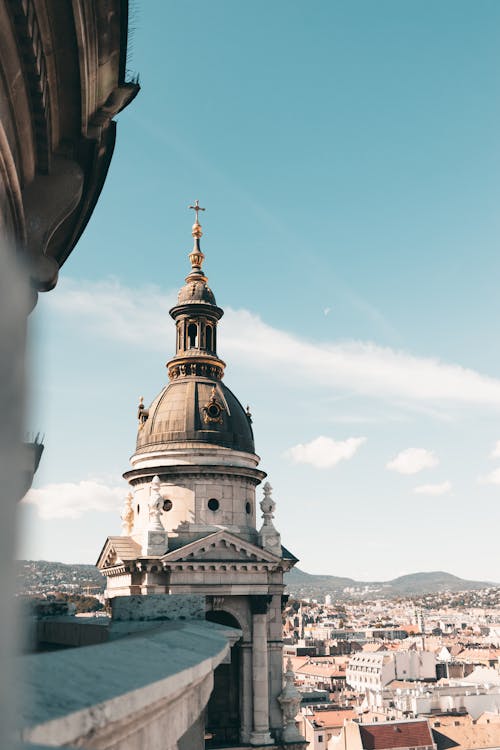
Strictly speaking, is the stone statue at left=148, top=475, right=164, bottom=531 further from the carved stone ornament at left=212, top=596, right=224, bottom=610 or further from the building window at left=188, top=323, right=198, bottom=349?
the building window at left=188, top=323, right=198, bottom=349

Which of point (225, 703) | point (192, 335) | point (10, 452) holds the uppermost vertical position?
point (192, 335)

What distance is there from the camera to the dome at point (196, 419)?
35250 mm

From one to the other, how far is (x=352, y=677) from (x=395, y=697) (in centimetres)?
2972

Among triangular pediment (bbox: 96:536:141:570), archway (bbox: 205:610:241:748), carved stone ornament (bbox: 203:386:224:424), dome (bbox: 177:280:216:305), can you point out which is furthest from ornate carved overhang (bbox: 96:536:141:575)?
dome (bbox: 177:280:216:305)

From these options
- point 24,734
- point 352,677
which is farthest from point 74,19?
point 352,677

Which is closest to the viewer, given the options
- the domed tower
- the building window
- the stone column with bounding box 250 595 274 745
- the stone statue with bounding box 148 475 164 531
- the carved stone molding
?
the stone column with bounding box 250 595 274 745

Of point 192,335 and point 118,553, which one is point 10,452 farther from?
point 192,335

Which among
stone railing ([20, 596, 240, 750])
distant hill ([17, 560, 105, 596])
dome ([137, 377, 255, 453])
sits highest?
dome ([137, 377, 255, 453])

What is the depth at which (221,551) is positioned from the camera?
32281mm

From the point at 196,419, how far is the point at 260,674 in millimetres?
10635

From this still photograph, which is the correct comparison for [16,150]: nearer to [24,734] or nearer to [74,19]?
A: [74,19]

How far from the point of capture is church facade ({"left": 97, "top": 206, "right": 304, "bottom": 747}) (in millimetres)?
31641

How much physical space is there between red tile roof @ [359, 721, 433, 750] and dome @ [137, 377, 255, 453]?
2328 inches

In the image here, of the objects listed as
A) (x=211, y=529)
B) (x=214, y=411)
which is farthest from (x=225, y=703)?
(x=214, y=411)
